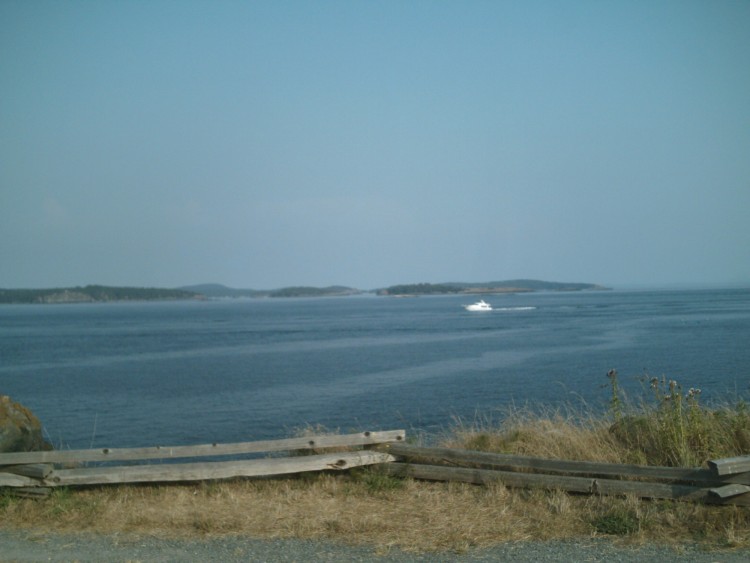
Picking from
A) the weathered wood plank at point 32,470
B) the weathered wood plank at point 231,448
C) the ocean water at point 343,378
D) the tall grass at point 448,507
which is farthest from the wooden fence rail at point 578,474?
the ocean water at point 343,378

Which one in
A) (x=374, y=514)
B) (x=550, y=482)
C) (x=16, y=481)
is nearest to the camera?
(x=374, y=514)

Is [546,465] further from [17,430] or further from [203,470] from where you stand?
[17,430]

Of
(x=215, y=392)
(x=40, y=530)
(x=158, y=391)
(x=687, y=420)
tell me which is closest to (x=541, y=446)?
(x=687, y=420)

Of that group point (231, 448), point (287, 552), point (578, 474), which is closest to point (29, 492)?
point (231, 448)

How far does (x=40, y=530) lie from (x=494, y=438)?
602cm

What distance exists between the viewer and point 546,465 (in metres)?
8.16

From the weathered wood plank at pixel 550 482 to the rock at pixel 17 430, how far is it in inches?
208

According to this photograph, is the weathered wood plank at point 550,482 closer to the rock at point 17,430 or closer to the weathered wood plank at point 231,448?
the weathered wood plank at point 231,448

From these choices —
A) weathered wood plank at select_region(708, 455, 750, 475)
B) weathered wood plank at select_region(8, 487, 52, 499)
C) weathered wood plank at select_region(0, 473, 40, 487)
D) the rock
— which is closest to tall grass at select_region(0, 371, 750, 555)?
weathered wood plank at select_region(8, 487, 52, 499)

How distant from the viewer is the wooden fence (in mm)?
7496

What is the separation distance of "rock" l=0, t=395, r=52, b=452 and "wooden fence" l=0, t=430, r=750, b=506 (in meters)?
1.29

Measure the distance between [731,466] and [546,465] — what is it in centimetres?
197

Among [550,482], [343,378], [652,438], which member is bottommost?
[343,378]

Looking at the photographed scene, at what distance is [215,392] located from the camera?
1485 inches
